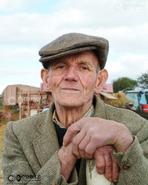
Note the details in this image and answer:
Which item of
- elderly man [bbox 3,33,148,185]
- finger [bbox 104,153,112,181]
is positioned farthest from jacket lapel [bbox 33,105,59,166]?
finger [bbox 104,153,112,181]

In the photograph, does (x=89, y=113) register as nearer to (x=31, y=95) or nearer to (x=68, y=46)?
(x=68, y=46)

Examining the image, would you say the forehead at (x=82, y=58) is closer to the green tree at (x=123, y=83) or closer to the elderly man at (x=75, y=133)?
the elderly man at (x=75, y=133)

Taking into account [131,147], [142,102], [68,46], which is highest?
[68,46]

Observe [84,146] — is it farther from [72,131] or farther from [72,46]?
[72,46]

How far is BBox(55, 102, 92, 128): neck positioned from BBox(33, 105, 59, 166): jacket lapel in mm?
71

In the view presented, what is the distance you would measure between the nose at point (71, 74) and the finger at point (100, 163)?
45 centimetres

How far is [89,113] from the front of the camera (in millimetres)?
2760

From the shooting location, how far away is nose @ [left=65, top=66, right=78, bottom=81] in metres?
2.62

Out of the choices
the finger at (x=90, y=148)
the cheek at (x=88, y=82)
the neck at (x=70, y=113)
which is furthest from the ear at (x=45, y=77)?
the finger at (x=90, y=148)

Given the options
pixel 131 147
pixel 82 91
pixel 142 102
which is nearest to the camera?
pixel 131 147

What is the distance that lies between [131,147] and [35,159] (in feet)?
1.90

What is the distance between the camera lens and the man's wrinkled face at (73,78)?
8.62ft

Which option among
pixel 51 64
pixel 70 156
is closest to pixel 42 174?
pixel 70 156

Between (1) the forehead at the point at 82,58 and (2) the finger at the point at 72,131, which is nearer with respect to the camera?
(2) the finger at the point at 72,131
